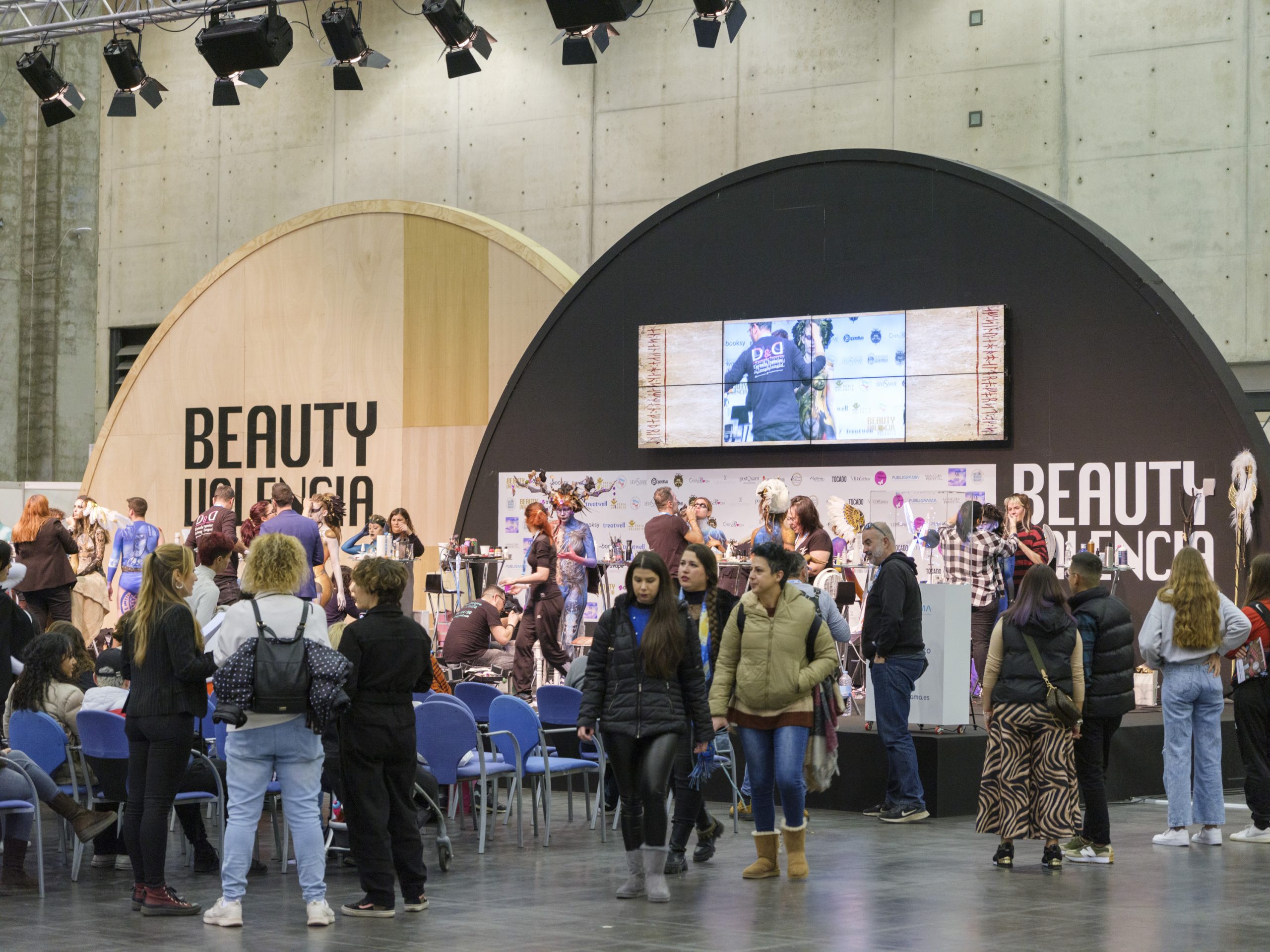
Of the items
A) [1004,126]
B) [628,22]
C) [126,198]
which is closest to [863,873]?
[1004,126]

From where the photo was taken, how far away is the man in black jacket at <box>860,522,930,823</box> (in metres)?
8.28

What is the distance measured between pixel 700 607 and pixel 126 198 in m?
18.0

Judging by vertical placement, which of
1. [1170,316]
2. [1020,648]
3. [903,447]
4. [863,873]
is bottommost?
[863,873]

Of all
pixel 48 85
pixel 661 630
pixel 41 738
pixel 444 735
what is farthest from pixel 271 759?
pixel 48 85

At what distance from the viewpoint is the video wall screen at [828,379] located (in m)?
12.8

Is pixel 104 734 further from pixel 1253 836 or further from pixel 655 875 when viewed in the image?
pixel 1253 836

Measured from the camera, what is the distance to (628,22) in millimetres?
19266

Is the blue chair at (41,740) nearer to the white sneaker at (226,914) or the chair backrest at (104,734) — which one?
the chair backrest at (104,734)

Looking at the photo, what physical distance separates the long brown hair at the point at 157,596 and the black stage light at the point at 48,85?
8.64 metres

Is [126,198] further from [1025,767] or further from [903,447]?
[1025,767]

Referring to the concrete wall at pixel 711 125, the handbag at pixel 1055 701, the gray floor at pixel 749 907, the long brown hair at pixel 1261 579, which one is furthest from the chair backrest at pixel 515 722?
the concrete wall at pixel 711 125

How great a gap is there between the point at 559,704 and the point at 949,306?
582cm

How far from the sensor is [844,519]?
43.0ft

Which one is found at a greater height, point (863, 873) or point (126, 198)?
point (126, 198)
